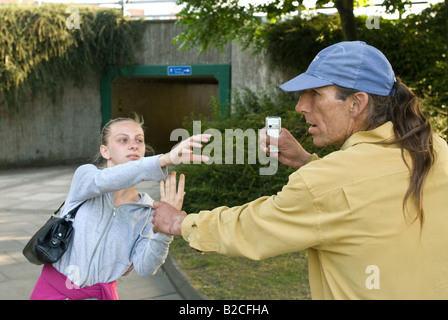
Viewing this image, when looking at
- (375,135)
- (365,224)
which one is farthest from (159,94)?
(365,224)

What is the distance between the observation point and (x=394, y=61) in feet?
33.5

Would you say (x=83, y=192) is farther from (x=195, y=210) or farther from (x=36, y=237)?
(x=195, y=210)

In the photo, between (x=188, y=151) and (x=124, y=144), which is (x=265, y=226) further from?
(x=124, y=144)

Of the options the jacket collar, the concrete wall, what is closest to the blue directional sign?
the concrete wall

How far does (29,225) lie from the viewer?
7586mm

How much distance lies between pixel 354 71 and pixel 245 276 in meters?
3.72

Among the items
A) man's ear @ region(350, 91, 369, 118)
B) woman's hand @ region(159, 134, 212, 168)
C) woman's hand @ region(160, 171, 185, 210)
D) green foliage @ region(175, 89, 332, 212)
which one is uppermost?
man's ear @ region(350, 91, 369, 118)

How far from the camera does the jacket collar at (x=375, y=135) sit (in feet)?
5.77

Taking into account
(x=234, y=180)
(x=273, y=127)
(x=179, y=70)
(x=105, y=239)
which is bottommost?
(x=234, y=180)

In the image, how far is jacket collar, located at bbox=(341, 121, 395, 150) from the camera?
176 cm

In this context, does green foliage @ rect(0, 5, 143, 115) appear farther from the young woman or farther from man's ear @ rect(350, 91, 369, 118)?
man's ear @ rect(350, 91, 369, 118)

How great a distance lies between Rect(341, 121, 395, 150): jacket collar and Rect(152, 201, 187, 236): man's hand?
750 mm

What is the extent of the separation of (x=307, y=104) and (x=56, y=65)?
13.3 m
